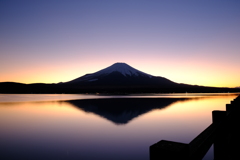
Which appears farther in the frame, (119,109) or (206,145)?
(119,109)

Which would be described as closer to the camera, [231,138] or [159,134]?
[231,138]

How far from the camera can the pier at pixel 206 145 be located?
58.5 inches

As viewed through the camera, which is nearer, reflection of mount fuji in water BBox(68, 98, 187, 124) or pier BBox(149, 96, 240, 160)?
pier BBox(149, 96, 240, 160)

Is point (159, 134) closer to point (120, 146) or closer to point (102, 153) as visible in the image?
point (120, 146)

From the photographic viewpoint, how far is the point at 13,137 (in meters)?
10.5

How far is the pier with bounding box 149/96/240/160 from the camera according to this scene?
1.49m

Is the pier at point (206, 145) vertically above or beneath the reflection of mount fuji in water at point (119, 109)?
above

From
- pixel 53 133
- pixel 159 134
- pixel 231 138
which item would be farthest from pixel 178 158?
pixel 53 133

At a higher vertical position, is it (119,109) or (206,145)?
(206,145)

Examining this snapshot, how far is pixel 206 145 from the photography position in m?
2.06

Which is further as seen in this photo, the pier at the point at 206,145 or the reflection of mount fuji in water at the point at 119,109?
the reflection of mount fuji in water at the point at 119,109

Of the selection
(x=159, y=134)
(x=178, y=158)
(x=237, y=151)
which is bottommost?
(x=159, y=134)

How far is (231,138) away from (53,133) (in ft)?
33.8

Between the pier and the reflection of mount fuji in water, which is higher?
the pier
